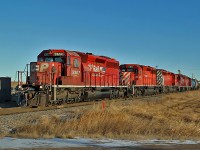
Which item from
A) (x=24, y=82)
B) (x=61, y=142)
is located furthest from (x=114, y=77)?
(x=61, y=142)

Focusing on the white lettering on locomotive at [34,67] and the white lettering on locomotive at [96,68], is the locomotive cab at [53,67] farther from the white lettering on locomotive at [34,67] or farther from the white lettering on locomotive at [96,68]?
the white lettering on locomotive at [96,68]

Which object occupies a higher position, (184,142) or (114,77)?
(114,77)

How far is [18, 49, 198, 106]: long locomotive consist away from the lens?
22.4m

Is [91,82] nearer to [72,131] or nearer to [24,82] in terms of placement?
[24,82]

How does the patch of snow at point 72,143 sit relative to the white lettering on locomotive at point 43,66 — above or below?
below

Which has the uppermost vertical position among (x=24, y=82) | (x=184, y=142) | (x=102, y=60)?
(x=102, y=60)

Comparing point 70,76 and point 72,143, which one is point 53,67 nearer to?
point 70,76

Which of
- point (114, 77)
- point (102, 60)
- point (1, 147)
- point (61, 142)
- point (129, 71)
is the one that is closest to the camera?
point (1, 147)

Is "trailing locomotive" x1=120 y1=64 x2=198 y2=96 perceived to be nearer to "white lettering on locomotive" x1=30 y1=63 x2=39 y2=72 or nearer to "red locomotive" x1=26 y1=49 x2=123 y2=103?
"red locomotive" x1=26 y1=49 x2=123 y2=103

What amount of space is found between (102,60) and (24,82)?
10061 millimetres

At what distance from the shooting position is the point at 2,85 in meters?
27.9

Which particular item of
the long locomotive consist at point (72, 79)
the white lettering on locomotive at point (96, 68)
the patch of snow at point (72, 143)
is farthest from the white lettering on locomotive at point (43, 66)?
the patch of snow at point (72, 143)

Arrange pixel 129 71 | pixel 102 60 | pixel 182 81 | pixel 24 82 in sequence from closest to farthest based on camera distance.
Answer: pixel 24 82, pixel 102 60, pixel 129 71, pixel 182 81

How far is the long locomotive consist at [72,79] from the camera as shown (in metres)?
22.4
